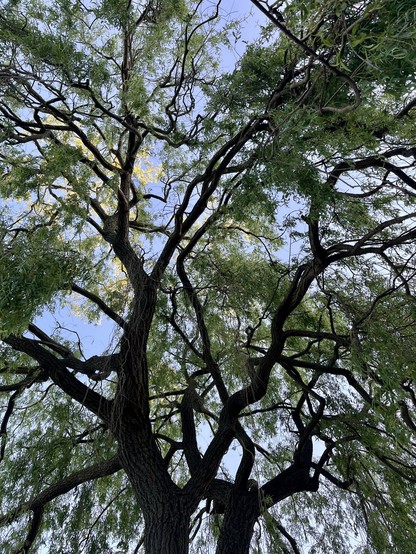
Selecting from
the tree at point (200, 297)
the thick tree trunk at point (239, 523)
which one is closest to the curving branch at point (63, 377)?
the tree at point (200, 297)

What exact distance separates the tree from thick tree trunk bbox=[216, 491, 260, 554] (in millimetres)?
16

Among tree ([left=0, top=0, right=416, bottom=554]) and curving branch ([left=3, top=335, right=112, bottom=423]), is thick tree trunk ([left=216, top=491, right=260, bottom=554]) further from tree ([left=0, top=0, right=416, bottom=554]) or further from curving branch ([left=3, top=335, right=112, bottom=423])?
curving branch ([left=3, top=335, right=112, bottom=423])

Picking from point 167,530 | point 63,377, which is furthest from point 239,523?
point 63,377

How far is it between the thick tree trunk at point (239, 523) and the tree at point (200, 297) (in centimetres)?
2

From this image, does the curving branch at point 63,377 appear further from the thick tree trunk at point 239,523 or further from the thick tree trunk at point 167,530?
the thick tree trunk at point 239,523

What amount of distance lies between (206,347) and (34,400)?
2.38 metres

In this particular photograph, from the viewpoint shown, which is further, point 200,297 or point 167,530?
point 200,297

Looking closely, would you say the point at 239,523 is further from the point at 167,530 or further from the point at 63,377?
the point at 63,377

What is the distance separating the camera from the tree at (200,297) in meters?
2.68

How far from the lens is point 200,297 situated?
4.39 m

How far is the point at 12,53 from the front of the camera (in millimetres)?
3254

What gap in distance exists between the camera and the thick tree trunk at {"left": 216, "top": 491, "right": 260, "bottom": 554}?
3713 mm

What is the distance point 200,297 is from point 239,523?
1.95m

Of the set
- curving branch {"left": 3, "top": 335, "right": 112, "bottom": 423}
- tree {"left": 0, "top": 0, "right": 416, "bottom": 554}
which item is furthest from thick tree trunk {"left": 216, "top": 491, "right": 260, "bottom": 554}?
curving branch {"left": 3, "top": 335, "right": 112, "bottom": 423}
